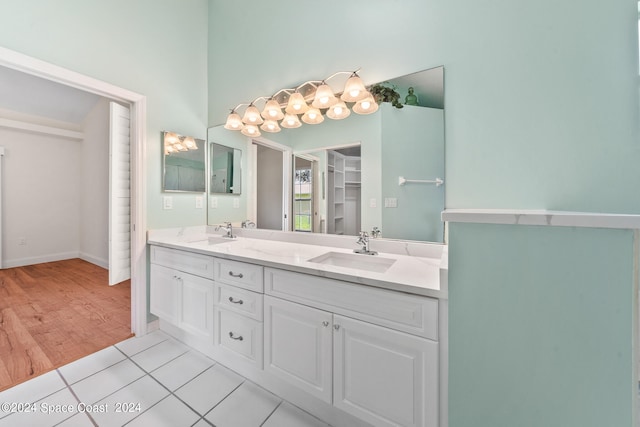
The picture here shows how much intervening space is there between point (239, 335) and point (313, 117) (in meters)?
1.51

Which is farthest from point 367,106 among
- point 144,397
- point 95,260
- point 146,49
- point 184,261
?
point 95,260

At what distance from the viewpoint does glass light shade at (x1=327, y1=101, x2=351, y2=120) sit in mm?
1683

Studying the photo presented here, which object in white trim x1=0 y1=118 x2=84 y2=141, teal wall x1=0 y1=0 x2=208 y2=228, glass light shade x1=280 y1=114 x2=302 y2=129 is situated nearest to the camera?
teal wall x1=0 y1=0 x2=208 y2=228

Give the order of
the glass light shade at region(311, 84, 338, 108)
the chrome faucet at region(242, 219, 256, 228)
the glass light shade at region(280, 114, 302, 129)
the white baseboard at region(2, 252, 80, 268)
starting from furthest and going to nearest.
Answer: the white baseboard at region(2, 252, 80, 268), the chrome faucet at region(242, 219, 256, 228), the glass light shade at region(280, 114, 302, 129), the glass light shade at region(311, 84, 338, 108)

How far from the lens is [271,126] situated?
2.03 metres

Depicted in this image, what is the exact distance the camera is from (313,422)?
48.8 inches

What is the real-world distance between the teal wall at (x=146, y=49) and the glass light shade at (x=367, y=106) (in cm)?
162

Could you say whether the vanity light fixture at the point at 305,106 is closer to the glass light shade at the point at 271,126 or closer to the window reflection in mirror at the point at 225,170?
the glass light shade at the point at 271,126

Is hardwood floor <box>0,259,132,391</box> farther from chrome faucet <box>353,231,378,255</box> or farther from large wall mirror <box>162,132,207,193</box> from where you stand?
chrome faucet <box>353,231,378,255</box>

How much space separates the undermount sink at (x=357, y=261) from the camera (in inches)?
55.0

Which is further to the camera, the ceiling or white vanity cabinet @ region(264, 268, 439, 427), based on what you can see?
the ceiling

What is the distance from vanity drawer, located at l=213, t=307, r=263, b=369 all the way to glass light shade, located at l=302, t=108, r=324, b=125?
1.38 meters

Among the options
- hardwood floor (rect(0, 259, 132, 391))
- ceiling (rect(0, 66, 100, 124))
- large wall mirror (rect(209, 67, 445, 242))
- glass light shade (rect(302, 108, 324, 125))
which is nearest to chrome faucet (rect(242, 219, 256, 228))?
large wall mirror (rect(209, 67, 445, 242))

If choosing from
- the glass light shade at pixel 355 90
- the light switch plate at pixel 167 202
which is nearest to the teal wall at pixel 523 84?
the glass light shade at pixel 355 90
